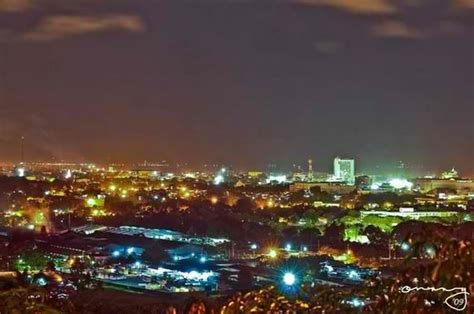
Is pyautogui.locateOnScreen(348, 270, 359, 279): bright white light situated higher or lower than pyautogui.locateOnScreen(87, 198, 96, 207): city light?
lower

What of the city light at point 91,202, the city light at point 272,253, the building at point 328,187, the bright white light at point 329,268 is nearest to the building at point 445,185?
A: the building at point 328,187

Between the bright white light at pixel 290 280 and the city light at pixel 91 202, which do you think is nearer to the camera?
the bright white light at pixel 290 280

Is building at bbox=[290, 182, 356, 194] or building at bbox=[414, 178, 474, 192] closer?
building at bbox=[290, 182, 356, 194]

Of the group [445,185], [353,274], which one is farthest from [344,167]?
[353,274]

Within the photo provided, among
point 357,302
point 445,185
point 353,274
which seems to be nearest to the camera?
point 357,302

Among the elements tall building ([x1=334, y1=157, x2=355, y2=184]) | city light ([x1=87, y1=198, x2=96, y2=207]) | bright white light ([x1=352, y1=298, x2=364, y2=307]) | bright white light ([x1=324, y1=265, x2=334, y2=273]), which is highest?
tall building ([x1=334, y1=157, x2=355, y2=184])

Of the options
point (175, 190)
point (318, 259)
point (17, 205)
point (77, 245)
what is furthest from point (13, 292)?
point (175, 190)

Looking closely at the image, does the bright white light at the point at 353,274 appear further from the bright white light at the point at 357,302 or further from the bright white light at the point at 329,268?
the bright white light at the point at 357,302

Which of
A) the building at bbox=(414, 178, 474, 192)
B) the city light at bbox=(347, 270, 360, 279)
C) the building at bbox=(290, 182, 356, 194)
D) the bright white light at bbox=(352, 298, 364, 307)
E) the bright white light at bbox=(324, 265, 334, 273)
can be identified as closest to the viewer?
the bright white light at bbox=(352, 298, 364, 307)

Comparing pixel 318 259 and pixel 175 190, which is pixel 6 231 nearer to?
pixel 318 259

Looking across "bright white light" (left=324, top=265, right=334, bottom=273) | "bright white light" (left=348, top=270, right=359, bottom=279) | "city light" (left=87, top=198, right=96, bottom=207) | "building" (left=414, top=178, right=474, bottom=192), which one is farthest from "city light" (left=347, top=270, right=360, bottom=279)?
"building" (left=414, top=178, right=474, bottom=192)

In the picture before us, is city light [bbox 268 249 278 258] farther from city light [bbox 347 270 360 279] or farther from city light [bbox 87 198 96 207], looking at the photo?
city light [bbox 87 198 96 207]

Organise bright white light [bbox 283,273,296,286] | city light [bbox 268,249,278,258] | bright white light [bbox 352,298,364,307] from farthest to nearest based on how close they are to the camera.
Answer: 1. city light [bbox 268,249,278,258]
2. bright white light [bbox 283,273,296,286]
3. bright white light [bbox 352,298,364,307]

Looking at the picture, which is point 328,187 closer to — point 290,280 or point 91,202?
point 91,202
